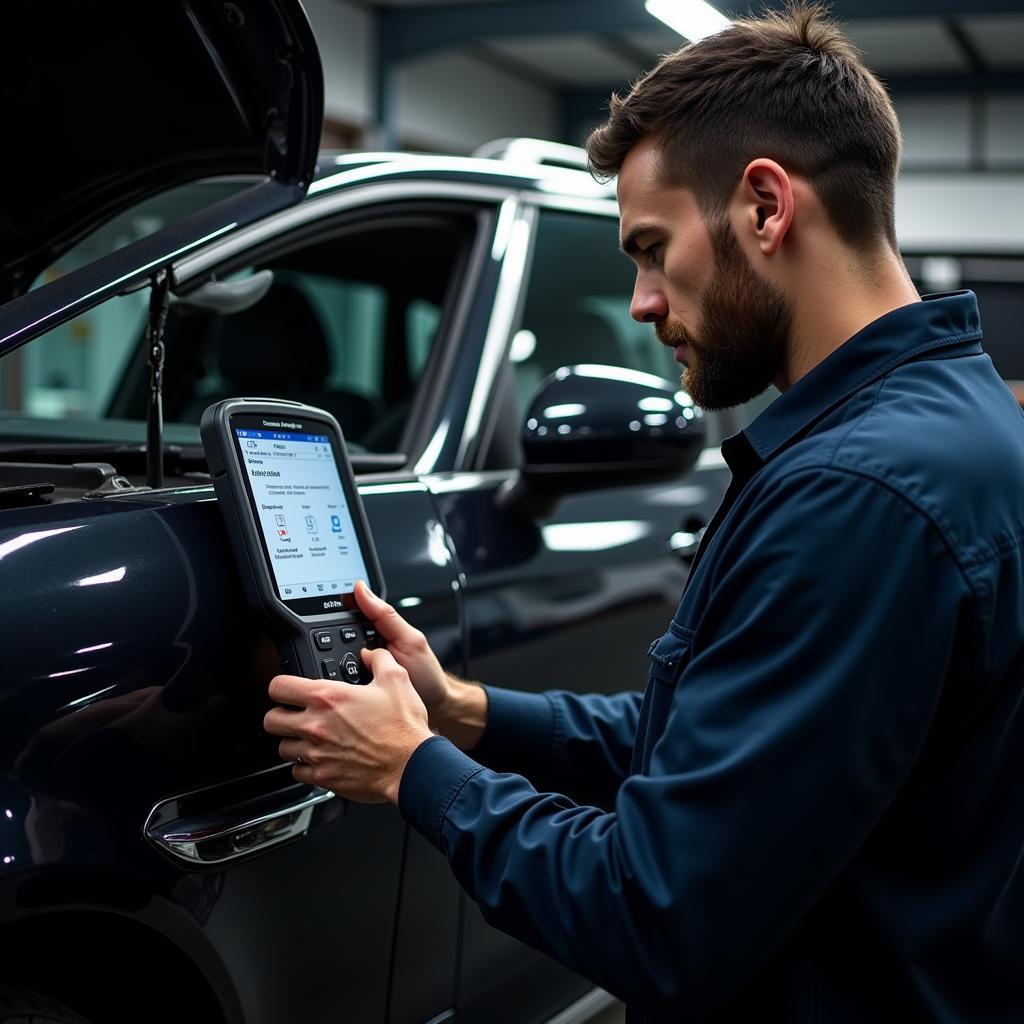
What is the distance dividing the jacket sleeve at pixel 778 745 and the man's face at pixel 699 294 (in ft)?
0.69

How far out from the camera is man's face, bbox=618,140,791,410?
126cm

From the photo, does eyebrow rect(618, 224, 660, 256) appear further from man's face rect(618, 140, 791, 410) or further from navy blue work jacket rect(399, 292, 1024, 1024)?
navy blue work jacket rect(399, 292, 1024, 1024)

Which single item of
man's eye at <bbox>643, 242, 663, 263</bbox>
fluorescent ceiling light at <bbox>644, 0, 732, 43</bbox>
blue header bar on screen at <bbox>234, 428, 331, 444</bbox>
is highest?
fluorescent ceiling light at <bbox>644, 0, 732, 43</bbox>

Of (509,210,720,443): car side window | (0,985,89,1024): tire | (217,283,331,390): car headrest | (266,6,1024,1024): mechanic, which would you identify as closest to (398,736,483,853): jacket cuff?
(266,6,1024,1024): mechanic

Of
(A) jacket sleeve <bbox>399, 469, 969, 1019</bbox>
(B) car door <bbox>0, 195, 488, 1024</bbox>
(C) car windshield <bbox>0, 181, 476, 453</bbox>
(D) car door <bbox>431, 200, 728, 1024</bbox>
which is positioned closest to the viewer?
(A) jacket sleeve <bbox>399, 469, 969, 1019</bbox>

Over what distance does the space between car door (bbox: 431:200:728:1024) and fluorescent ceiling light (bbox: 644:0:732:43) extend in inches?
299

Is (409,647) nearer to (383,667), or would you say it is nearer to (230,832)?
(383,667)

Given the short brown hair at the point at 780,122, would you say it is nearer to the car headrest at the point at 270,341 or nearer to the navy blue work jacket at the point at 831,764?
the navy blue work jacket at the point at 831,764

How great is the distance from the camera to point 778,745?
1.05 metres

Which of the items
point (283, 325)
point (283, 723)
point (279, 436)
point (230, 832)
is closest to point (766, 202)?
point (279, 436)

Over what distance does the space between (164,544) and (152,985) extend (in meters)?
0.45

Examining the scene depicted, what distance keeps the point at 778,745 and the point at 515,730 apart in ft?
2.05

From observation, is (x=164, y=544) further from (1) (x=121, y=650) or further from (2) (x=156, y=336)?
(2) (x=156, y=336)

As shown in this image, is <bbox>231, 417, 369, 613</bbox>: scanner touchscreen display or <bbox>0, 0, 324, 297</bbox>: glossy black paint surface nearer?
<bbox>231, 417, 369, 613</bbox>: scanner touchscreen display
